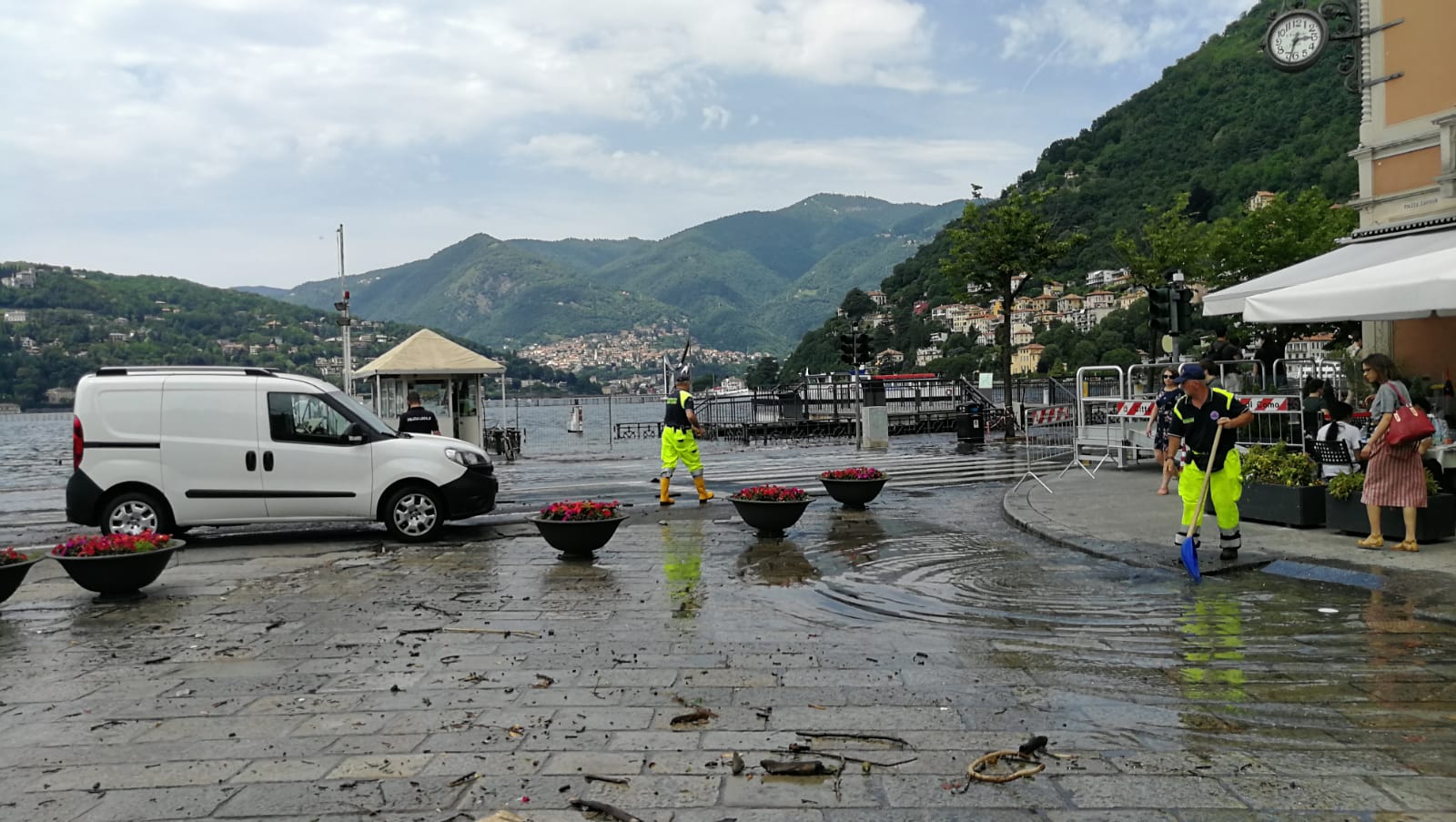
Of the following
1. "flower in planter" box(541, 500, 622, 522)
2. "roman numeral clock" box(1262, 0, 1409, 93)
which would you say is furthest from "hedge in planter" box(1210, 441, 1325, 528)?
"roman numeral clock" box(1262, 0, 1409, 93)

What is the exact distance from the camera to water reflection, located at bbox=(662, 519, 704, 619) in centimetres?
760

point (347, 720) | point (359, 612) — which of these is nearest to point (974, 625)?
point (347, 720)

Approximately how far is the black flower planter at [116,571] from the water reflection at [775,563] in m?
5.04

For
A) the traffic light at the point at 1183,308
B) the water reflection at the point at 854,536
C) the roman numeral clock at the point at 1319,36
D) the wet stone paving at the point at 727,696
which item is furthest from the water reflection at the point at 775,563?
the roman numeral clock at the point at 1319,36

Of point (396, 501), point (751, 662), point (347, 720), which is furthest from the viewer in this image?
point (396, 501)

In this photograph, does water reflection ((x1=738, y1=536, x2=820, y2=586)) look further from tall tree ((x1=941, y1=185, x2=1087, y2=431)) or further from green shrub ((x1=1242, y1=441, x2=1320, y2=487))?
tall tree ((x1=941, y1=185, x2=1087, y2=431))

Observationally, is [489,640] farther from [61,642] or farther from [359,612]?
[61,642]

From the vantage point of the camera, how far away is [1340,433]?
1080cm

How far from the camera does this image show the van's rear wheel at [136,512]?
10953 mm

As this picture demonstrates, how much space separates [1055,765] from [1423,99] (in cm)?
1645

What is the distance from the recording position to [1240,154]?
86312 mm

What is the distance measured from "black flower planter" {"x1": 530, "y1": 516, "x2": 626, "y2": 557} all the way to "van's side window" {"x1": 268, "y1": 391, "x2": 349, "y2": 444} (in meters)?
3.19

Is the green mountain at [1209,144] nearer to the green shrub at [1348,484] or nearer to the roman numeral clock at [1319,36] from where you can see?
the roman numeral clock at [1319,36]

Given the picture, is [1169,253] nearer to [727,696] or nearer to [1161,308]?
[1161,308]
